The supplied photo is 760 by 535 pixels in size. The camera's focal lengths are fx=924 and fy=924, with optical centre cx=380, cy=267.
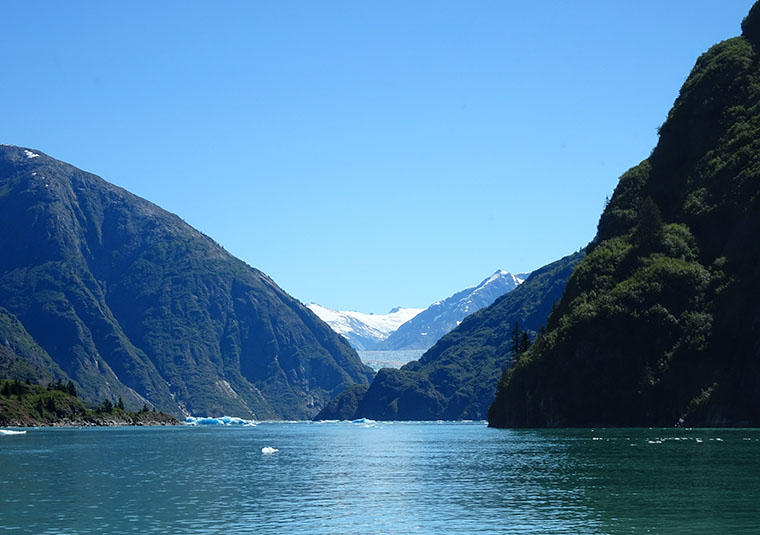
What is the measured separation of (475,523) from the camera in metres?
60.7

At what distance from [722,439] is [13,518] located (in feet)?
379

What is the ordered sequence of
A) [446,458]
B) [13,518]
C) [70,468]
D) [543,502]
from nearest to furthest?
[13,518] < [543,502] < [70,468] < [446,458]

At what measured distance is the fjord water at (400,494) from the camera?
59.9m

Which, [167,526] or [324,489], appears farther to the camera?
[324,489]

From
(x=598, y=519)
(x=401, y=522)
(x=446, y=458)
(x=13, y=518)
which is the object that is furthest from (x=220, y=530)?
(x=446, y=458)

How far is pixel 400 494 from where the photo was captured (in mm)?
79625

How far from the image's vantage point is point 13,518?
63875 mm

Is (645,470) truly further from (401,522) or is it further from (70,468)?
(70,468)

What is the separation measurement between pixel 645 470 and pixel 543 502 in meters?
27.0

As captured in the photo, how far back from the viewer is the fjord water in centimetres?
5994

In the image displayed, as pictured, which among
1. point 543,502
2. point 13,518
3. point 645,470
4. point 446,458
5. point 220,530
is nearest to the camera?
point 220,530

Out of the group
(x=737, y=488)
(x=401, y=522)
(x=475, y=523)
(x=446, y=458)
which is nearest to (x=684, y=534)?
(x=475, y=523)

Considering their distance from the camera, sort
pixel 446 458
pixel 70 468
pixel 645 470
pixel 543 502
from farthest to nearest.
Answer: pixel 446 458 → pixel 70 468 → pixel 645 470 → pixel 543 502

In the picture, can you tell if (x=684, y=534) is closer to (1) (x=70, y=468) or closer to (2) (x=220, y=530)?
(2) (x=220, y=530)
